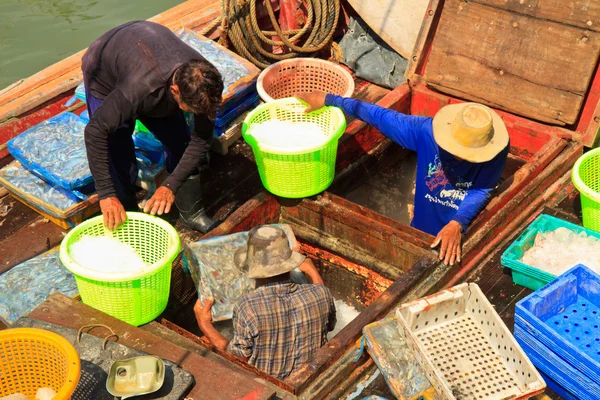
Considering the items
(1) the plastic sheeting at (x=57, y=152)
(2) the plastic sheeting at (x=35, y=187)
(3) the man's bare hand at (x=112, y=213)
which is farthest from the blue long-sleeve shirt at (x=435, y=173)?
(2) the plastic sheeting at (x=35, y=187)

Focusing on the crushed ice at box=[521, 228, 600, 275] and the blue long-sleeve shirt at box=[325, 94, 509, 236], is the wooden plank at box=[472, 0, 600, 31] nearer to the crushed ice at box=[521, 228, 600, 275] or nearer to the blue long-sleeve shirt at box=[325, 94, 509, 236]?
the blue long-sleeve shirt at box=[325, 94, 509, 236]

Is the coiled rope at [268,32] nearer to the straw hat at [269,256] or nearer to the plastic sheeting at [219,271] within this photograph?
the plastic sheeting at [219,271]

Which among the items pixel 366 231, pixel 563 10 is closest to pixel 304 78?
pixel 366 231

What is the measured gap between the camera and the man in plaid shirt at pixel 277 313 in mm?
3510

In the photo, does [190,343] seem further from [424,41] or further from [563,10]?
[563,10]

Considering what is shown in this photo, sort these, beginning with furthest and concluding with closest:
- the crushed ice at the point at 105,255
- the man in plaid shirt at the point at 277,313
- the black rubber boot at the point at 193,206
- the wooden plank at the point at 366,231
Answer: the black rubber boot at the point at 193,206 → the wooden plank at the point at 366,231 → the crushed ice at the point at 105,255 → the man in plaid shirt at the point at 277,313

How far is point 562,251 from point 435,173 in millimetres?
869

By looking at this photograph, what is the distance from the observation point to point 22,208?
16.7 feet

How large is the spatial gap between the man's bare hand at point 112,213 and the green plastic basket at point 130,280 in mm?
87

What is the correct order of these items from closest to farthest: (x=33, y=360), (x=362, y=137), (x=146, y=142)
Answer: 1. (x=33, y=360)
2. (x=146, y=142)
3. (x=362, y=137)

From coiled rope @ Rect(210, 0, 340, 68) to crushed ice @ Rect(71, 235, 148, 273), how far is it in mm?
2628

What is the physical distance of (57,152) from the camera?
4.89 meters

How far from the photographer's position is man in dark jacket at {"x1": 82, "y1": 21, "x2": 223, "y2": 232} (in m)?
3.77

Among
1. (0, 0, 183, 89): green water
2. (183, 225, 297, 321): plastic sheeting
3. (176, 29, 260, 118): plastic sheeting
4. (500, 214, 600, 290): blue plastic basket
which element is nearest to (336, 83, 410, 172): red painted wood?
(176, 29, 260, 118): plastic sheeting
